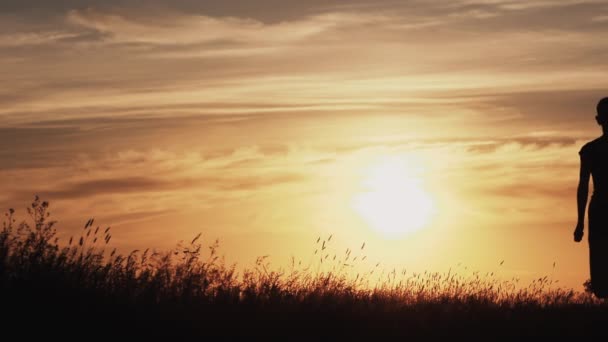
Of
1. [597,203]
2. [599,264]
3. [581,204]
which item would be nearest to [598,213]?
[597,203]

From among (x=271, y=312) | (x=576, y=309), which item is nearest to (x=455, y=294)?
(x=576, y=309)

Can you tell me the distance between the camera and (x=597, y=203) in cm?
1197

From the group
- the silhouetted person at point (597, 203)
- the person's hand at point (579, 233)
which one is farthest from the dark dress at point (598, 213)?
the person's hand at point (579, 233)

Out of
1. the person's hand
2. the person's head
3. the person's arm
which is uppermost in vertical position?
the person's head

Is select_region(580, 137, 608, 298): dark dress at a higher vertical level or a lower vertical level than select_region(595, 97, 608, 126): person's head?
lower

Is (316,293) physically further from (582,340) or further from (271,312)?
(582,340)

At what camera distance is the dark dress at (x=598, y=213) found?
11.8 meters

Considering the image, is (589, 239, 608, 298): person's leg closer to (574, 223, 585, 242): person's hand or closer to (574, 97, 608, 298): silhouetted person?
(574, 97, 608, 298): silhouetted person

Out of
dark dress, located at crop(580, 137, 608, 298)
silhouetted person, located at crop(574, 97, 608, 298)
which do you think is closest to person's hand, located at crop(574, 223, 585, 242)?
silhouetted person, located at crop(574, 97, 608, 298)

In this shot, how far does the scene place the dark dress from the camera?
11.8 m

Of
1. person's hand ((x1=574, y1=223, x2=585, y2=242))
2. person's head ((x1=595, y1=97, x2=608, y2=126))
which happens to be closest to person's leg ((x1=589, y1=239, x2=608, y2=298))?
person's hand ((x1=574, y1=223, x2=585, y2=242))

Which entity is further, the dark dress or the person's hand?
the person's hand

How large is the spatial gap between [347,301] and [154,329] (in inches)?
128

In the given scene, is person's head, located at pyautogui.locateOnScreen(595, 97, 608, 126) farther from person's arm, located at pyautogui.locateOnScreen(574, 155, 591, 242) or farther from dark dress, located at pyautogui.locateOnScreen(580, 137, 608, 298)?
person's arm, located at pyautogui.locateOnScreen(574, 155, 591, 242)
